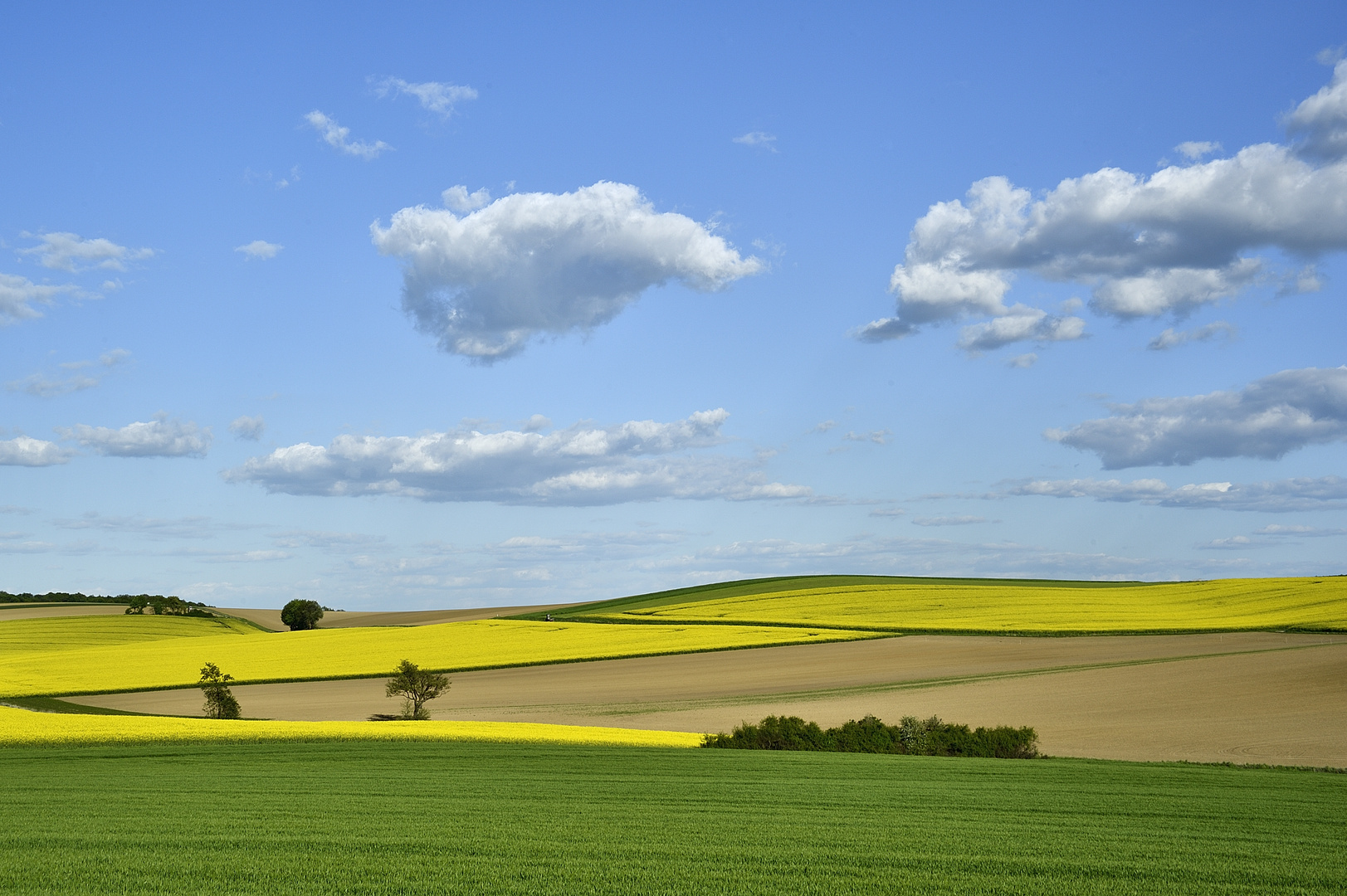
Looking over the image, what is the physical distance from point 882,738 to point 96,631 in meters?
77.7

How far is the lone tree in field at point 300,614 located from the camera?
10188 centimetres

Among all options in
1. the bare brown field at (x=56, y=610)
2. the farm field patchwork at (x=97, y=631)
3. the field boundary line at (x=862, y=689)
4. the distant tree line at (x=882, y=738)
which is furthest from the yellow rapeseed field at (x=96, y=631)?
the distant tree line at (x=882, y=738)

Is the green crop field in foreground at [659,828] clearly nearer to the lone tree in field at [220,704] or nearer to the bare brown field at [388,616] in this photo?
the lone tree in field at [220,704]

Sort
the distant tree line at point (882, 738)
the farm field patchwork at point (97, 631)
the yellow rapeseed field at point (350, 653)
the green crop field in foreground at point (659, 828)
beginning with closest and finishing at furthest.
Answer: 1. the green crop field in foreground at point (659, 828)
2. the distant tree line at point (882, 738)
3. the yellow rapeseed field at point (350, 653)
4. the farm field patchwork at point (97, 631)

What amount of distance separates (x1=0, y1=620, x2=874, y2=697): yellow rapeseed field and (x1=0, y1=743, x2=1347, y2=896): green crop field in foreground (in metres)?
33.3

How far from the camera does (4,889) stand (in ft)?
29.5

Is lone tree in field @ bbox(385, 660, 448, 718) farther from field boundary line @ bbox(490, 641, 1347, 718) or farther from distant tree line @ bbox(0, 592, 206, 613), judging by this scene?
distant tree line @ bbox(0, 592, 206, 613)

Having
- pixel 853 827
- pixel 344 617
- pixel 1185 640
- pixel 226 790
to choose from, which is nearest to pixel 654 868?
pixel 853 827

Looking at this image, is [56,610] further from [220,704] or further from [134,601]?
[220,704]

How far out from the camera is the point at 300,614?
336ft

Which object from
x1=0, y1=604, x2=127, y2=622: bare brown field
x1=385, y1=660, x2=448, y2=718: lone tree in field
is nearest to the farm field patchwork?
x1=0, y1=604, x2=127, y2=622: bare brown field

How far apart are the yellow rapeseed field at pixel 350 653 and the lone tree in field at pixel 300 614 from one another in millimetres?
27808

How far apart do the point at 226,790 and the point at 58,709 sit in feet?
109

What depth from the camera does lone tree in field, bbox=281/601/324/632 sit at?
102 metres
